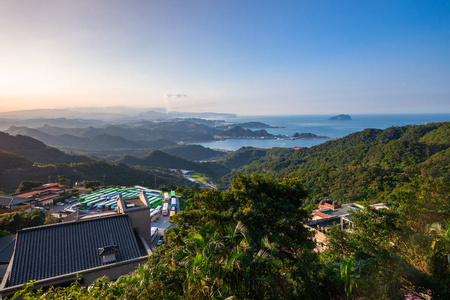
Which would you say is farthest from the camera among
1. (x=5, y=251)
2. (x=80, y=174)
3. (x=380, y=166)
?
(x=80, y=174)

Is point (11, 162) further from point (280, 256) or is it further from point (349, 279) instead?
point (349, 279)

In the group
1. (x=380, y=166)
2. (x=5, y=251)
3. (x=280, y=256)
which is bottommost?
(x=5, y=251)

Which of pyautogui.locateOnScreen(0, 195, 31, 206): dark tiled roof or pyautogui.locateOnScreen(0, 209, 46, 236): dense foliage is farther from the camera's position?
pyautogui.locateOnScreen(0, 195, 31, 206): dark tiled roof

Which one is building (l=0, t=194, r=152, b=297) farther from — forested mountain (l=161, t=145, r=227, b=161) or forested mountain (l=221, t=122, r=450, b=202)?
forested mountain (l=161, t=145, r=227, b=161)

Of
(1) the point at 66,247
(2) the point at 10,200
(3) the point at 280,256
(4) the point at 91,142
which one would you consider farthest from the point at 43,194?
(4) the point at 91,142

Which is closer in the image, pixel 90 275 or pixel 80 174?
pixel 90 275

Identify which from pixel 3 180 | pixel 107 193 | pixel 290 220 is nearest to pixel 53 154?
pixel 3 180

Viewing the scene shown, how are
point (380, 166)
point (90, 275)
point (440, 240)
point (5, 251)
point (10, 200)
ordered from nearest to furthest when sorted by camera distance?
point (440, 240) < point (90, 275) < point (5, 251) < point (10, 200) < point (380, 166)

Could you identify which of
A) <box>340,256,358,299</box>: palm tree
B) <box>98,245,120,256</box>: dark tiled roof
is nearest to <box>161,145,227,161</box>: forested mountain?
<box>98,245,120,256</box>: dark tiled roof
